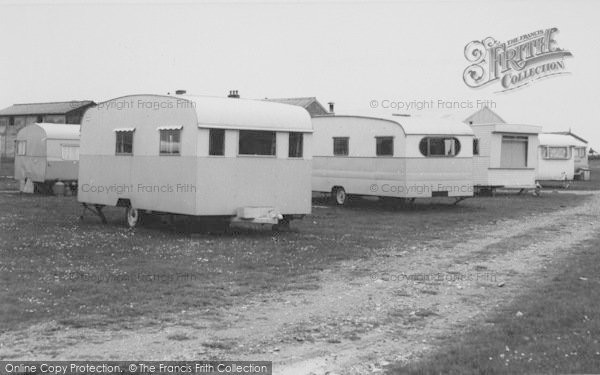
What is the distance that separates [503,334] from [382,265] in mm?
4811

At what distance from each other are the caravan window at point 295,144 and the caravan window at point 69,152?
1666 centimetres

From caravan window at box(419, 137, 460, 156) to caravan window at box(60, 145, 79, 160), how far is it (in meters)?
15.2

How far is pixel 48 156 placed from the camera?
2897cm


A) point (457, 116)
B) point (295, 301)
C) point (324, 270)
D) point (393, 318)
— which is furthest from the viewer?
point (457, 116)

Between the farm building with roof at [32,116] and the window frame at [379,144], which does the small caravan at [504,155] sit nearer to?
the window frame at [379,144]

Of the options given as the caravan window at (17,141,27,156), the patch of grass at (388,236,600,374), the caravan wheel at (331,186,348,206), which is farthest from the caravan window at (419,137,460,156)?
the caravan window at (17,141,27,156)

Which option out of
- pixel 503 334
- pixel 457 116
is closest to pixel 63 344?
pixel 503 334

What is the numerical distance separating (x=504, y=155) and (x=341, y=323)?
71.6 ft

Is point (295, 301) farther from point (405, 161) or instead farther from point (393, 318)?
point (405, 161)

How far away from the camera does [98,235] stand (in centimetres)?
1470

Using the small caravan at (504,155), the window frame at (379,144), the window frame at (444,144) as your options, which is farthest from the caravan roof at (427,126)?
the small caravan at (504,155)

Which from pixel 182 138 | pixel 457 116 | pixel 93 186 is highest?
pixel 457 116

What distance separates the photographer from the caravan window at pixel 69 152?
1156 inches

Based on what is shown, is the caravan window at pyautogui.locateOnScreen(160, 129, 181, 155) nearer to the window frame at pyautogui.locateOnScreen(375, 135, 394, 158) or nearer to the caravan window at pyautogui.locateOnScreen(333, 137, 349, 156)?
the window frame at pyautogui.locateOnScreen(375, 135, 394, 158)
